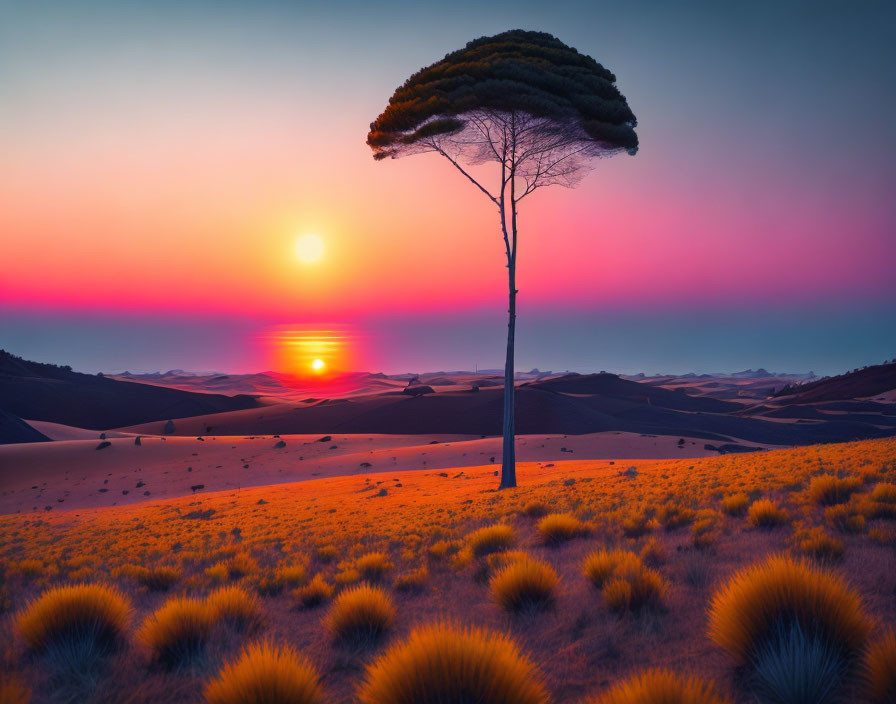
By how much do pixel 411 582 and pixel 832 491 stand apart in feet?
22.8

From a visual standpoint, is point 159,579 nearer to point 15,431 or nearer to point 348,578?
point 348,578

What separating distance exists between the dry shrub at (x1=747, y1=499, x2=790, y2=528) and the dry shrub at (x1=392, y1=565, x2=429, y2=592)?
5.03 meters

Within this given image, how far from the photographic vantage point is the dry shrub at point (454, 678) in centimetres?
317

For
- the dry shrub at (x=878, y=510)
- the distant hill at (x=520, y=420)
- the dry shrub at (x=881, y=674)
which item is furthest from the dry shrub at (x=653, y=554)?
the distant hill at (x=520, y=420)

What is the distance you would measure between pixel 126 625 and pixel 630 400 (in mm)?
80030

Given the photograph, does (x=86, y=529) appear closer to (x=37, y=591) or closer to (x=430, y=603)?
(x=37, y=591)

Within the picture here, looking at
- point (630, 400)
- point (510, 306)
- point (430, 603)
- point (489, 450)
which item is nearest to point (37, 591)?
point (430, 603)

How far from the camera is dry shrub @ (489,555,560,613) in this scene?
5.51 meters

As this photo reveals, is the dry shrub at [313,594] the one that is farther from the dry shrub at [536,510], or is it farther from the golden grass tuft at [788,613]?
the dry shrub at [536,510]

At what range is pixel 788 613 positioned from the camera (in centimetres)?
390

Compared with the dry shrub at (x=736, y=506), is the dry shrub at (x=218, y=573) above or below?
below

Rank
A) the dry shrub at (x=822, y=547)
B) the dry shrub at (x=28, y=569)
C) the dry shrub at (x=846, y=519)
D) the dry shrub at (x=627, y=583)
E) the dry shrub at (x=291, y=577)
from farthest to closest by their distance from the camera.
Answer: the dry shrub at (x=28, y=569), the dry shrub at (x=291, y=577), the dry shrub at (x=846, y=519), the dry shrub at (x=822, y=547), the dry shrub at (x=627, y=583)

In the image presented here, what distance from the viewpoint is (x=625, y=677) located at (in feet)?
13.2

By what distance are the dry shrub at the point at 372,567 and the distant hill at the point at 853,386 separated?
94.3 m
